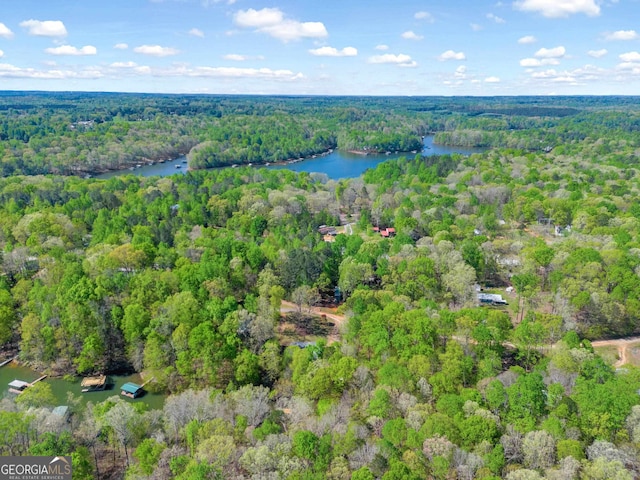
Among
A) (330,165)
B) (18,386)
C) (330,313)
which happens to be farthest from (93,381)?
(330,165)

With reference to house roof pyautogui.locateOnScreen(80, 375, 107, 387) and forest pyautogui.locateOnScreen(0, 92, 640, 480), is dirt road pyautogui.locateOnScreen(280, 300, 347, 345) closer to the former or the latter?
forest pyautogui.locateOnScreen(0, 92, 640, 480)

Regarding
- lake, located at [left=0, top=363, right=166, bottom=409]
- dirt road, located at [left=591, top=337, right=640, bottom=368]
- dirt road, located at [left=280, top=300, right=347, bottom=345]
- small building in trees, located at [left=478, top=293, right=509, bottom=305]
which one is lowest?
lake, located at [left=0, top=363, right=166, bottom=409]

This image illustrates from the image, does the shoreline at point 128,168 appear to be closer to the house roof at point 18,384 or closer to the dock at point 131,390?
the house roof at point 18,384

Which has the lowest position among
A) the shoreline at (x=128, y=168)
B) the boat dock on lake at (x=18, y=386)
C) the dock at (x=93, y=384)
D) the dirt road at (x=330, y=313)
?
the dock at (x=93, y=384)

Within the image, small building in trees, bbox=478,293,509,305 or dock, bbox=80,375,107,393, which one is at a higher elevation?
small building in trees, bbox=478,293,509,305

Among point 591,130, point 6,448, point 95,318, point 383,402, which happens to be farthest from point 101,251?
point 591,130

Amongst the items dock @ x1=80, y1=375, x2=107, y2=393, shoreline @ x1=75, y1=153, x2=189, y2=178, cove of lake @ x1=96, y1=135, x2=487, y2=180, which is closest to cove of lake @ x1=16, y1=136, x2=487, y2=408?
cove of lake @ x1=96, y1=135, x2=487, y2=180

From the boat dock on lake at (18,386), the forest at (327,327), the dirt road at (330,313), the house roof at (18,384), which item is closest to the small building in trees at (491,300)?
the forest at (327,327)
